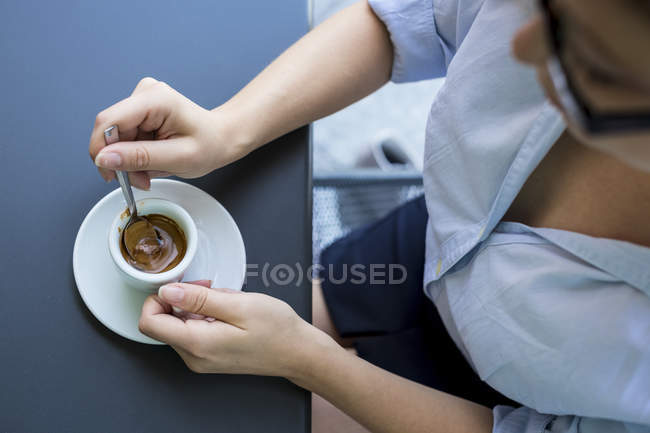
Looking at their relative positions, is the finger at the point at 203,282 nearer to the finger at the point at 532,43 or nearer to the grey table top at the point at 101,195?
the grey table top at the point at 101,195

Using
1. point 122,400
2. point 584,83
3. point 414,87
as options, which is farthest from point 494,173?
point 414,87

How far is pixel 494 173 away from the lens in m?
0.56

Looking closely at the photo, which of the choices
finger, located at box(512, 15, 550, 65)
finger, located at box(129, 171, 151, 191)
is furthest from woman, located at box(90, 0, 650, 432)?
finger, located at box(512, 15, 550, 65)

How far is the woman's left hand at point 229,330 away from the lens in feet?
Answer: 1.63

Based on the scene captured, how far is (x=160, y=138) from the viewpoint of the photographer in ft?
1.89

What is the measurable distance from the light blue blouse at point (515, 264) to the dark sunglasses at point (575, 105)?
0.19 metres

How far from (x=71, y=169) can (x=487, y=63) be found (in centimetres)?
50

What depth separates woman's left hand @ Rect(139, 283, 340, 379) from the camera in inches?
19.6

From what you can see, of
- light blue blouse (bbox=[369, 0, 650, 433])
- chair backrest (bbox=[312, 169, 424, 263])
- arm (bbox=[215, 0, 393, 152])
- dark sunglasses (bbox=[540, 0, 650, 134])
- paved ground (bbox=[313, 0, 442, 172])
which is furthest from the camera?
paved ground (bbox=[313, 0, 442, 172])

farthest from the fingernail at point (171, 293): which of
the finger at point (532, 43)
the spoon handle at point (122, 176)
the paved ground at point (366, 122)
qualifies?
the paved ground at point (366, 122)

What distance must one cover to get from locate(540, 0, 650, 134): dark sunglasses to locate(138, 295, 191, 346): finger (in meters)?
0.40

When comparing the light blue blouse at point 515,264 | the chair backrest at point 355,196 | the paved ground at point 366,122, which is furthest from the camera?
the paved ground at point 366,122

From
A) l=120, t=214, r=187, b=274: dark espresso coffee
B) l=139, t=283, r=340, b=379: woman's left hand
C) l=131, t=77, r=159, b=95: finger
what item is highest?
l=131, t=77, r=159, b=95: finger

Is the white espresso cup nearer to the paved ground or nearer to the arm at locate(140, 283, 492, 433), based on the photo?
the arm at locate(140, 283, 492, 433)
